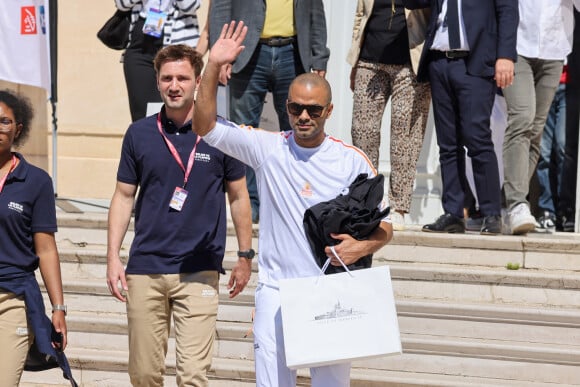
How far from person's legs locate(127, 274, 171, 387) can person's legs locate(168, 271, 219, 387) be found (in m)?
0.08

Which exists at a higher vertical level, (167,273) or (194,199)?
(194,199)

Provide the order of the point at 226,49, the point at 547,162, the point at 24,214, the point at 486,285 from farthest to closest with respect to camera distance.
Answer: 1. the point at 547,162
2. the point at 486,285
3. the point at 24,214
4. the point at 226,49

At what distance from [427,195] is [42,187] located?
4.90 metres

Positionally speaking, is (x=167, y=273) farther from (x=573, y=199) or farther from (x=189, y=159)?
(x=573, y=199)

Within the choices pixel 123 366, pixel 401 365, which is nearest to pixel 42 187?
pixel 123 366

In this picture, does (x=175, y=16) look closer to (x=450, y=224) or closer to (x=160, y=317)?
(x=450, y=224)

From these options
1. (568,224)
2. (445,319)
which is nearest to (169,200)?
(445,319)

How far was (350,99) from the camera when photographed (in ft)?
34.4

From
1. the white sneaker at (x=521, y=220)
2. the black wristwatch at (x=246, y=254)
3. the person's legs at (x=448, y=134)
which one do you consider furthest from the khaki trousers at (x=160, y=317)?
the white sneaker at (x=521, y=220)

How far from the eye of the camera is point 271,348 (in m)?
5.27

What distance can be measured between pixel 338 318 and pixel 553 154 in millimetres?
5408

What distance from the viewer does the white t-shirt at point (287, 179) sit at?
5359 mm

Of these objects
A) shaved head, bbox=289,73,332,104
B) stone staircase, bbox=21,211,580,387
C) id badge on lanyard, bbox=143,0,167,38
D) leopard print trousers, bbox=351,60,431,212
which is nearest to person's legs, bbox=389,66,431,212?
leopard print trousers, bbox=351,60,431,212

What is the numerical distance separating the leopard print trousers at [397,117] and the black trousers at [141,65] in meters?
1.57
